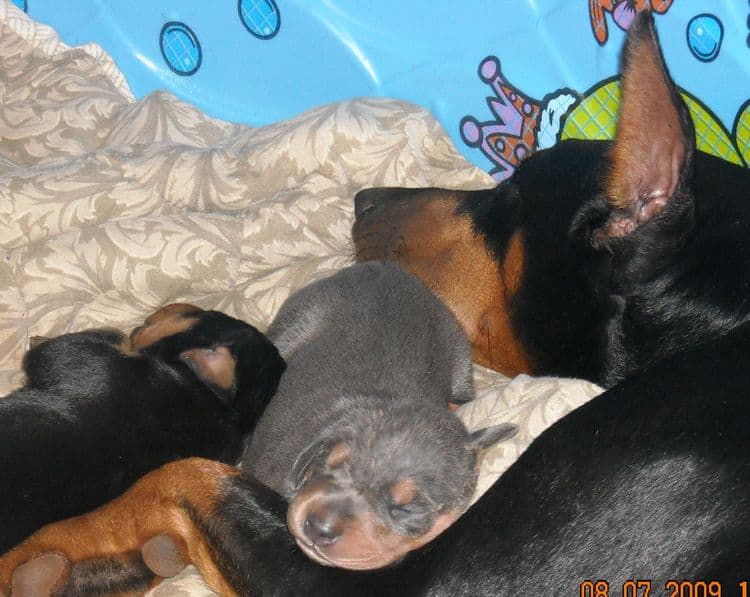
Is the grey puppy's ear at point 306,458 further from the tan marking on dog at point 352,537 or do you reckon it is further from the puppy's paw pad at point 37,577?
the puppy's paw pad at point 37,577

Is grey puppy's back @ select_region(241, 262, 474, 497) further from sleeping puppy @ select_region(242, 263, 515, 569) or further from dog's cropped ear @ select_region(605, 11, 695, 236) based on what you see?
dog's cropped ear @ select_region(605, 11, 695, 236)

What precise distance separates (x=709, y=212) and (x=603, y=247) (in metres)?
0.28

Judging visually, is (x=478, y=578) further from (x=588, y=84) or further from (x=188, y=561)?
(x=588, y=84)

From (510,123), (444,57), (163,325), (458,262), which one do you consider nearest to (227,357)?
(163,325)

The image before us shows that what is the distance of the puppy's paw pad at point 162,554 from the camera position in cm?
228

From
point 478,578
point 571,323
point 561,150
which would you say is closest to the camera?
point 478,578

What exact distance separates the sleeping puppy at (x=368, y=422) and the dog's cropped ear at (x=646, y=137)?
2.12 feet

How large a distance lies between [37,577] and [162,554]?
28 centimetres

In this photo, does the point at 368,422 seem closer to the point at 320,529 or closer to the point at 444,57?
the point at 320,529

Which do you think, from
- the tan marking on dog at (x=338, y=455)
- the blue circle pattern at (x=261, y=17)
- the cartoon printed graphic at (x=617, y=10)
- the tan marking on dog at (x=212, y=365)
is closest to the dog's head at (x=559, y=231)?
the tan marking on dog at (x=212, y=365)

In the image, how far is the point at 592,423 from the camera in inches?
81.2

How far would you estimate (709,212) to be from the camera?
245cm

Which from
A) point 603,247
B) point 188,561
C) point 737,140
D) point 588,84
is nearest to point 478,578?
point 188,561

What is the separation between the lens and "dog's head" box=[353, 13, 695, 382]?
2.20m
